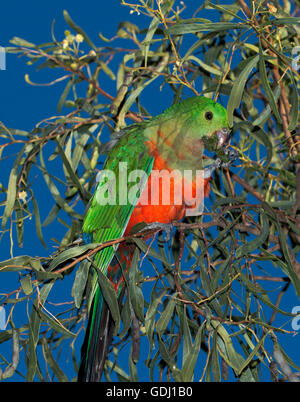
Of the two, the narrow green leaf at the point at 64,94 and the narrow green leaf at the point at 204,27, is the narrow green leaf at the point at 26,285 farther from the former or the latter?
the narrow green leaf at the point at 64,94

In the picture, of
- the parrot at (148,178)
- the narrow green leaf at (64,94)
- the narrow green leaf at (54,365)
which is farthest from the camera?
the narrow green leaf at (64,94)

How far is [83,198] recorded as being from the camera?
196cm

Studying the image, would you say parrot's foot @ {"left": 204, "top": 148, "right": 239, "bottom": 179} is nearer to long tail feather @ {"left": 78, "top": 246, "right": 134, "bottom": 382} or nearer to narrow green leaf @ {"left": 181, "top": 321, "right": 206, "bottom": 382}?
long tail feather @ {"left": 78, "top": 246, "right": 134, "bottom": 382}

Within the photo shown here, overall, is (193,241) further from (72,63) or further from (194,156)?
(72,63)

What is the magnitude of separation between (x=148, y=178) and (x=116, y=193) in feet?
0.41

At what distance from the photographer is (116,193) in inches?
72.4

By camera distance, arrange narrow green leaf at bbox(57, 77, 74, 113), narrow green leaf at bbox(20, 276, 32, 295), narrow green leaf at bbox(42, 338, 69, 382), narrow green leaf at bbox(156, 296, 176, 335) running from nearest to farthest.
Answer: narrow green leaf at bbox(20, 276, 32, 295)
narrow green leaf at bbox(156, 296, 176, 335)
narrow green leaf at bbox(42, 338, 69, 382)
narrow green leaf at bbox(57, 77, 74, 113)

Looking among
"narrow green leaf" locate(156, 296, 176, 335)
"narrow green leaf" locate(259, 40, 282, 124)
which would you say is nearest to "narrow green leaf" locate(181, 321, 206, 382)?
"narrow green leaf" locate(156, 296, 176, 335)

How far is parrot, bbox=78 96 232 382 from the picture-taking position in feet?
5.76

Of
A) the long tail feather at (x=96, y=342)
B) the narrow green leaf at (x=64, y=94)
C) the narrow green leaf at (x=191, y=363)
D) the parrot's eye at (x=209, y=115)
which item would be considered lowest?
the narrow green leaf at (x=191, y=363)

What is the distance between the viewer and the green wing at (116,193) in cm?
178

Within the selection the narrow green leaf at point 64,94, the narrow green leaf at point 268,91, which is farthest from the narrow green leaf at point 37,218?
the narrow green leaf at point 268,91

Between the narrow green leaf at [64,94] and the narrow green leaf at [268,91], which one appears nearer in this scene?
the narrow green leaf at [268,91]
